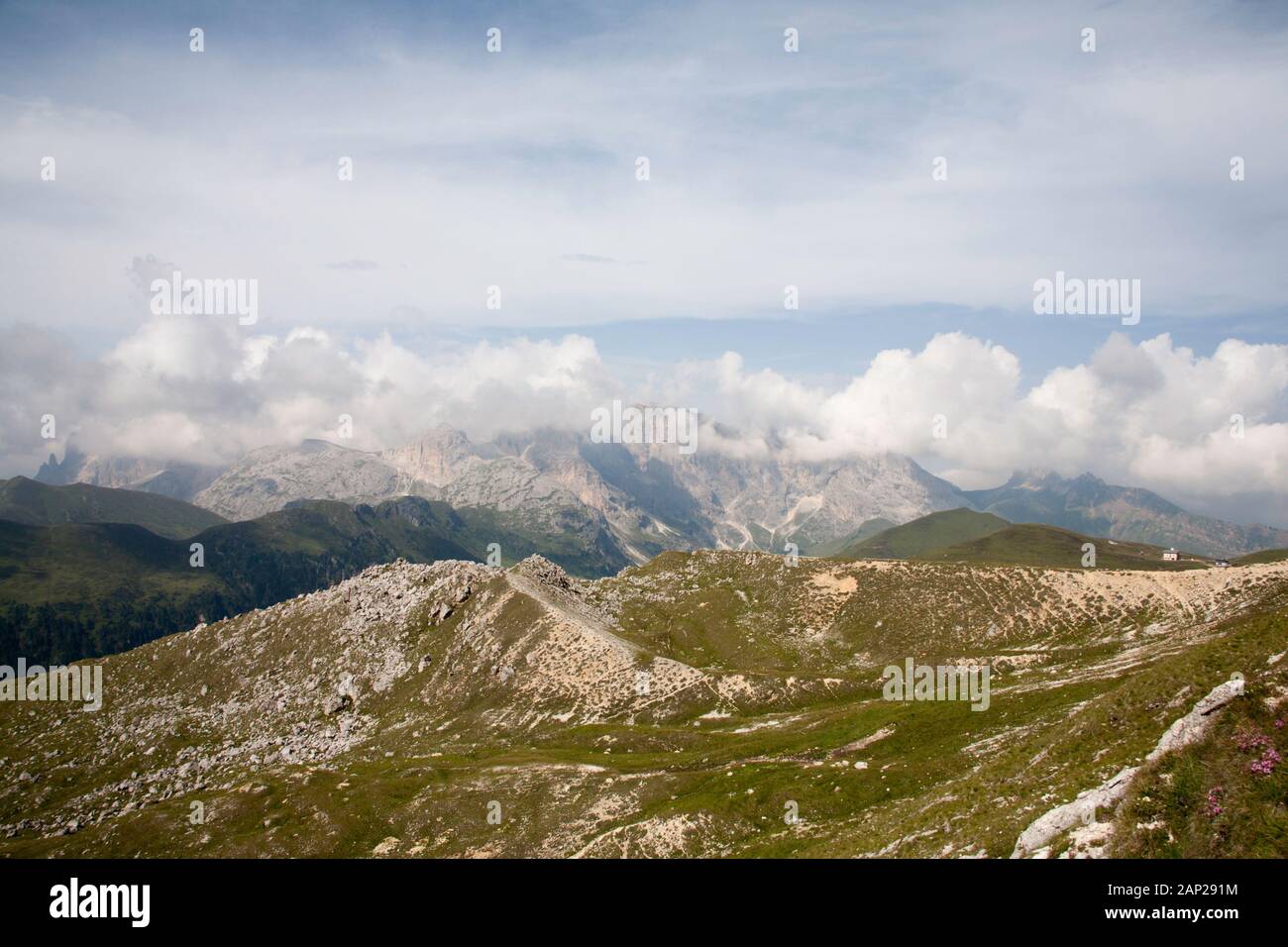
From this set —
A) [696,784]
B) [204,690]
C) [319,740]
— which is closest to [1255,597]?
[696,784]

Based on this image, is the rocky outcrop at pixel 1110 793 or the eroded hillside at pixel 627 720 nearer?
the rocky outcrop at pixel 1110 793

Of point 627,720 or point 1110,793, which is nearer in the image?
point 1110,793

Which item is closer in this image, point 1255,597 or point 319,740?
point 1255,597

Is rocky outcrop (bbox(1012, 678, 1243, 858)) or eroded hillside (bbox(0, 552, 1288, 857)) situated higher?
rocky outcrop (bbox(1012, 678, 1243, 858))

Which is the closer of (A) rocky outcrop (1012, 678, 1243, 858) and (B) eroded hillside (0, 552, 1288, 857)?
(A) rocky outcrop (1012, 678, 1243, 858)

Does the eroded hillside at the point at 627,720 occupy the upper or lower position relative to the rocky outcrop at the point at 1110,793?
lower

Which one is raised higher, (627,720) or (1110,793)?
(1110,793)
